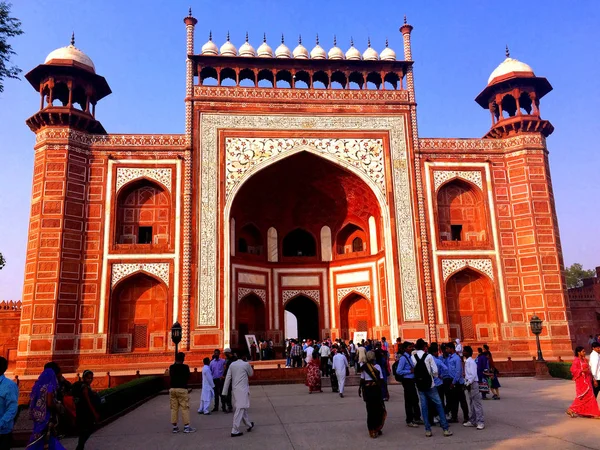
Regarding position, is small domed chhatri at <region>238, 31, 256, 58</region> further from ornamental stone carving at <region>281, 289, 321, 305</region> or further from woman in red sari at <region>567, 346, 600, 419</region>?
woman in red sari at <region>567, 346, 600, 419</region>

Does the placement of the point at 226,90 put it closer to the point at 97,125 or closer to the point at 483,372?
the point at 97,125

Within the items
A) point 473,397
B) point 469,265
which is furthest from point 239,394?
point 469,265

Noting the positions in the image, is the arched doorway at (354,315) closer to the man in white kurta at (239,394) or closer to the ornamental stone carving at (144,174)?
the ornamental stone carving at (144,174)

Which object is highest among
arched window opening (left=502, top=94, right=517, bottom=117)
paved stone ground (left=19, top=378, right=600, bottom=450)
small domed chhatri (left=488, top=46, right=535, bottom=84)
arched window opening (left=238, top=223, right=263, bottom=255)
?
small domed chhatri (left=488, top=46, right=535, bottom=84)

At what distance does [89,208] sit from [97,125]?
362 centimetres

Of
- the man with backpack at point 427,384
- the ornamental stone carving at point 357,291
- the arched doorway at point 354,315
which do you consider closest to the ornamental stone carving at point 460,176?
the ornamental stone carving at point 357,291

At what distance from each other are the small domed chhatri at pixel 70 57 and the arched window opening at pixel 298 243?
11588mm

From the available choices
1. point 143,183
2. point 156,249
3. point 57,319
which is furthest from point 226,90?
point 57,319

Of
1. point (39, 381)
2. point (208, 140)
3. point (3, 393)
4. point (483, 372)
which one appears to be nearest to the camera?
point (3, 393)

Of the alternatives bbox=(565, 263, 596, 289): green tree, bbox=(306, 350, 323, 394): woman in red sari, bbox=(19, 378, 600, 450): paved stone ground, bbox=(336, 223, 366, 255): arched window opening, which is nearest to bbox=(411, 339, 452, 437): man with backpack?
bbox=(19, 378, 600, 450): paved stone ground

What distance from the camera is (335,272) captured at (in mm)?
23703

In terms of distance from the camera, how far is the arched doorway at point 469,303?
20.5 metres

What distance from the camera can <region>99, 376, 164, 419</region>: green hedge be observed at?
864 cm

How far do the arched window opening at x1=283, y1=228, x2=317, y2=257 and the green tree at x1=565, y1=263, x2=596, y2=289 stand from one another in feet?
107
